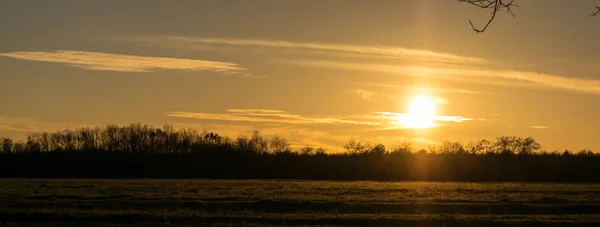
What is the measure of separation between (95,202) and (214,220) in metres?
10.8

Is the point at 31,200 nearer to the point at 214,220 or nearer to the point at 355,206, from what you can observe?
the point at 214,220

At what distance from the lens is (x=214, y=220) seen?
26953 mm

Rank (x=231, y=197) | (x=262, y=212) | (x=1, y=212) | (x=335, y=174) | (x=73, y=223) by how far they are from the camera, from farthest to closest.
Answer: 1. (x=335, y=174)
2. (x=231, y=197)
3. (x=262, y=212)
4. (x=1, y=212)
5. (x=73, y=223)

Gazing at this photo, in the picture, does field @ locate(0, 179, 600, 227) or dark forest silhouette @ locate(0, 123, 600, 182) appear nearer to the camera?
field @ locate(0, 179, 600, 227)

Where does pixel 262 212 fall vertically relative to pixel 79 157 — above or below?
A: below

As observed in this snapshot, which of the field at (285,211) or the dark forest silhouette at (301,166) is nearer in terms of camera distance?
the field at (285,211)

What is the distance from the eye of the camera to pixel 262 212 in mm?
30906

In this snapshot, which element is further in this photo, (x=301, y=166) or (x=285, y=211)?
(x=301, y=166)

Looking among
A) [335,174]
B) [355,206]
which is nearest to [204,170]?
[335,174]

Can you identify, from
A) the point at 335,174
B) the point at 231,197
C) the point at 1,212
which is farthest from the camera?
the point at 335,174

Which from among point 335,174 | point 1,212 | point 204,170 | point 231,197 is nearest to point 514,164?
point 335,174

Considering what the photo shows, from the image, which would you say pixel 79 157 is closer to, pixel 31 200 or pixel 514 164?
pixel 514 164

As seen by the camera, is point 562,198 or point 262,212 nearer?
point 262,212

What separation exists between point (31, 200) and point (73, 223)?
10.7 m
